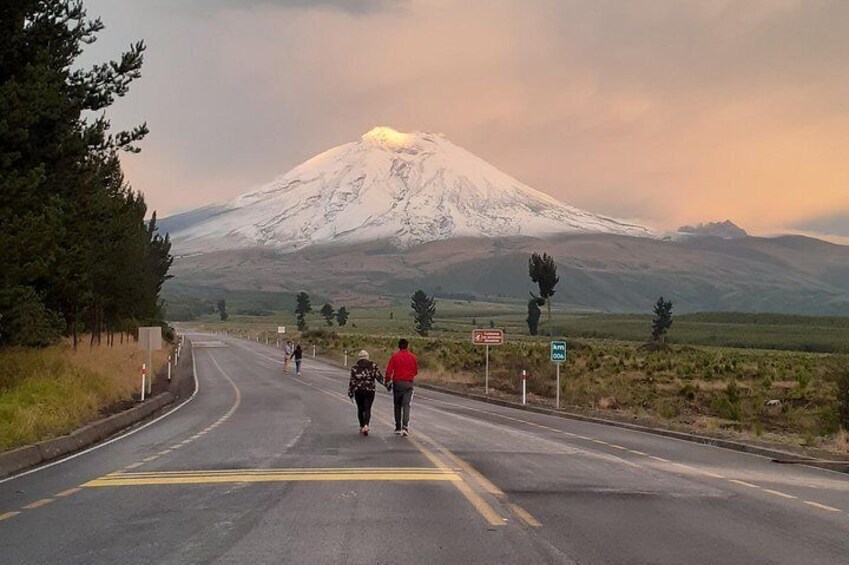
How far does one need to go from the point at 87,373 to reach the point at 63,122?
25.5 feet

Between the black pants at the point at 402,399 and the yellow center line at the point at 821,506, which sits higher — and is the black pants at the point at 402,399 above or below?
above

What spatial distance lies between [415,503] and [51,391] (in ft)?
40.5

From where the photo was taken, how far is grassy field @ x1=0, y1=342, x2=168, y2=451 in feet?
48.1

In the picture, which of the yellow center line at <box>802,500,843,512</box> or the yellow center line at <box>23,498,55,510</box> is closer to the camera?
the yellow center line at <box>23,498,55,510</box>

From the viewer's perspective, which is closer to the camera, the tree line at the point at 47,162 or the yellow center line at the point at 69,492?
the yellow center line at the point at 69,492

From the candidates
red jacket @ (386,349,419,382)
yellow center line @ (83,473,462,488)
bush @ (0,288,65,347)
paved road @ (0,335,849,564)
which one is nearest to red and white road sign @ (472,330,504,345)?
bush @ (0,288,65,347)

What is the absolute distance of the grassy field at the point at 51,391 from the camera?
14.7 meters

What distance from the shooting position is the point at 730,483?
11.3m

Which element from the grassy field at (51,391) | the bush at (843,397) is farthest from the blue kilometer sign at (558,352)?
the grassy field at (51,391)

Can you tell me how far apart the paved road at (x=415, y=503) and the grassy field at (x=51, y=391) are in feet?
4.85

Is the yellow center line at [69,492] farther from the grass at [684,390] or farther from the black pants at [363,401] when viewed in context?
the grass at [684,390]

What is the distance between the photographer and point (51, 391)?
18.3 meters

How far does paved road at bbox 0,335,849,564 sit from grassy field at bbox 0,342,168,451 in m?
1.48

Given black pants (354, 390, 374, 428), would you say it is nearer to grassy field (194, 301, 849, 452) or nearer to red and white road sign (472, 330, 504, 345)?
grassy field (194, 301, 849, 452)
